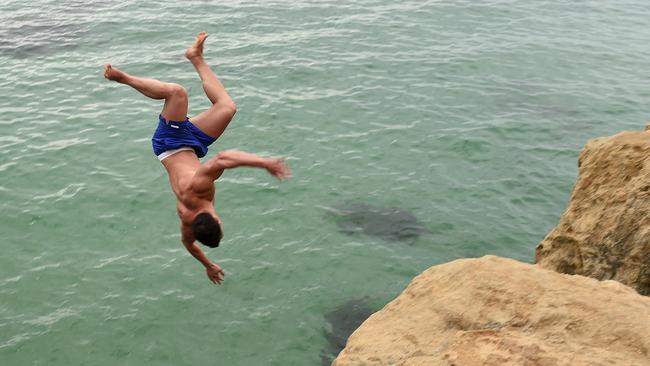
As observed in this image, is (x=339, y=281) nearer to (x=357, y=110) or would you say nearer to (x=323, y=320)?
(x=323, y=320)

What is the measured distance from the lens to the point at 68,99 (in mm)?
→ 18734

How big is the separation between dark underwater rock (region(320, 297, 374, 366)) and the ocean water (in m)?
0.06

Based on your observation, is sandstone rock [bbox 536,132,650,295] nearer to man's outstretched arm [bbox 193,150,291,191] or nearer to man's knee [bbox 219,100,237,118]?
man's outstretched arm [bbox 193,150,291,191]

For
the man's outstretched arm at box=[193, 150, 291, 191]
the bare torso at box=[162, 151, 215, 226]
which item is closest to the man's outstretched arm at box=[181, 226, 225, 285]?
the bare torso at box=[162, 151, 215, 226]

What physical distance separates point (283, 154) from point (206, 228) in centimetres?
876

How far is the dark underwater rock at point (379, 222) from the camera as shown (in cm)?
1373

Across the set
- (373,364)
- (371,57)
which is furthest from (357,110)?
(373,364)

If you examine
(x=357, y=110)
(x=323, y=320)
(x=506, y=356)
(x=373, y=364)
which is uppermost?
(x=506, y=356)

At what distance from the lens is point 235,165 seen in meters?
6.92

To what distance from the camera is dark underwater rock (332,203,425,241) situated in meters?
13.7

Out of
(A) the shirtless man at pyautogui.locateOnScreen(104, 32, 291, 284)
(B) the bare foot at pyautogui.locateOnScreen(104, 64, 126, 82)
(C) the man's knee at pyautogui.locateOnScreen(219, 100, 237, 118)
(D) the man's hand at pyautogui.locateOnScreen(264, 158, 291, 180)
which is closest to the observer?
(D) the man's hand at pyautogui.locateOnScreen(264, 158, 291, 180)

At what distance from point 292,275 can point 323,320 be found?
131 cm

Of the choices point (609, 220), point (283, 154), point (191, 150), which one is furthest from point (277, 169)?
point (283, 154)

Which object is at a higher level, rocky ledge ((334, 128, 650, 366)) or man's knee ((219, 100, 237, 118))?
man's knee ((219, 100, 237, 118))
